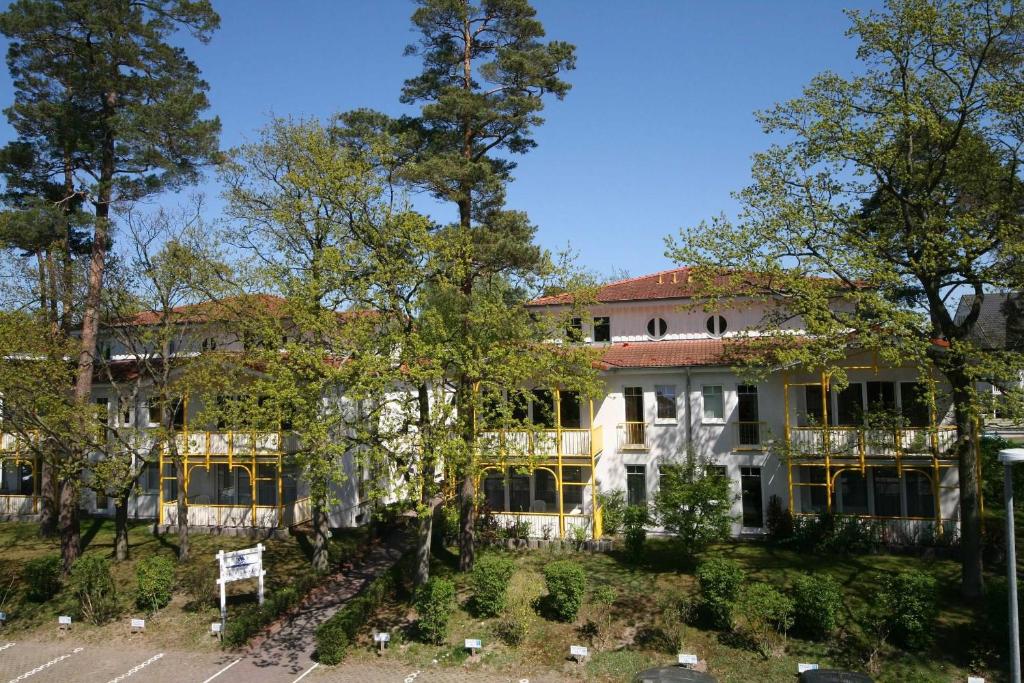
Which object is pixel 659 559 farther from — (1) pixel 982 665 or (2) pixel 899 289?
(2) pixel 899 289

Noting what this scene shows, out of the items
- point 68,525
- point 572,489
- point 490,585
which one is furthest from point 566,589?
point 68,525

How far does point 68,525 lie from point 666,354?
21178mm

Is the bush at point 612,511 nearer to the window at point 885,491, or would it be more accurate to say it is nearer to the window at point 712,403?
the window at point 712,403

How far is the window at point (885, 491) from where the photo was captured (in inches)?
969

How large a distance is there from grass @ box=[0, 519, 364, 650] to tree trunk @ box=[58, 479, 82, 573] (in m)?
1.29

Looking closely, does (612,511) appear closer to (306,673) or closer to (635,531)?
(635,531)

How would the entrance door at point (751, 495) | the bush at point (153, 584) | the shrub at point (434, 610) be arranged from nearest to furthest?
1. the shrub at point (434, 610)
2. the bush at point (153, 584)
3. the entrance door at point (751, 495)

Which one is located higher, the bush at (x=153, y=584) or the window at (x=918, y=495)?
the window at (x=918, y=495)

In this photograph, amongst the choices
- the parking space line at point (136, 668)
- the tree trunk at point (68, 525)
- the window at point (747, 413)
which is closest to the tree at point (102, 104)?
the tree trunk at point (68, 525)

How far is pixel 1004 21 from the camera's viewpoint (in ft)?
59.0

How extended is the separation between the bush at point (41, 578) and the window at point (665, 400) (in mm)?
20379

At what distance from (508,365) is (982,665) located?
12.5m

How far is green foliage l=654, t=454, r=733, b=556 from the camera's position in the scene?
21469 mm

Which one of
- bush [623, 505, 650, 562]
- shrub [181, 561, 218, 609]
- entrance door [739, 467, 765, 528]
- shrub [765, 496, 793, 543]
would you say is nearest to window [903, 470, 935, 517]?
shrub [765, 496, 793, 543]
